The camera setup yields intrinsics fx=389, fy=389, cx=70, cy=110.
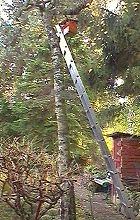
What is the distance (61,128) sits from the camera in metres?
7.60

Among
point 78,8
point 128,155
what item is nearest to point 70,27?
point 78,8

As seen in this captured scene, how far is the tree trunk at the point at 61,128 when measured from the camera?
7.31 metres

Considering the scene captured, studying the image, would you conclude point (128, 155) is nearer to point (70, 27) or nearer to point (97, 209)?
point (97, 209)

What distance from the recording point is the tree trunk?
7309 millimetres

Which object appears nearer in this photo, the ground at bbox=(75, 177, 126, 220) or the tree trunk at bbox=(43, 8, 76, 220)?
the tree trunk at bbox=(43, 8, 76, 220)

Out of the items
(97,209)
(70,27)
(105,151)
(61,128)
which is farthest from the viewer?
(97,209)

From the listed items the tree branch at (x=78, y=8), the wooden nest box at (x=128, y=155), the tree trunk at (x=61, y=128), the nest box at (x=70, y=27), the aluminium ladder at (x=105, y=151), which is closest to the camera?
the aluminium ladder at (x=105, y=151)

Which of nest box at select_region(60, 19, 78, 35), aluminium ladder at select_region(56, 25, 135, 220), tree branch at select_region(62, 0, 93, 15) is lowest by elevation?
aluminium ladder at select_region(56, 25, 135, 220)

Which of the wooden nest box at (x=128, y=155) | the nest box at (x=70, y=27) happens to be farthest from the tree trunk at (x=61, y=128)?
the wooden nest box at (x=128, y=155)

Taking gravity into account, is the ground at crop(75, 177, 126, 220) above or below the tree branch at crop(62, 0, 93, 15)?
below

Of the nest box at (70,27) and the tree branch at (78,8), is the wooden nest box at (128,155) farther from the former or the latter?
the nest box at (70,27)

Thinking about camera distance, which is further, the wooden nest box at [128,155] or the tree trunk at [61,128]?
the wooden nest box at [128,155]

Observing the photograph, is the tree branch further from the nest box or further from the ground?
the ground

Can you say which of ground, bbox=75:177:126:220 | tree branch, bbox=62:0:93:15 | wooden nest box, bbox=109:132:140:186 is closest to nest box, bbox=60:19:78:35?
tree branch, bbox=62:0:93:15
